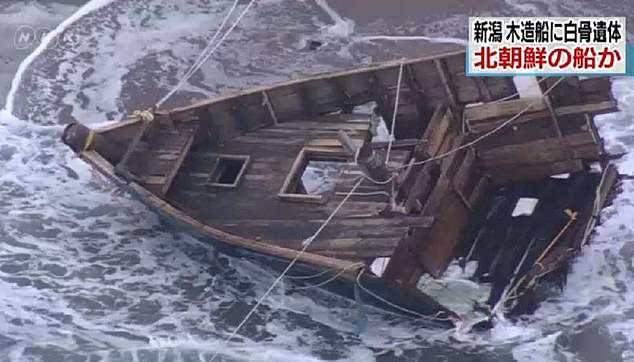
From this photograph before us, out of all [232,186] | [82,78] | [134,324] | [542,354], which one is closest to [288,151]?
[232,186]

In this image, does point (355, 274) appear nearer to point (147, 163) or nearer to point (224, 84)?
point (147, 163)

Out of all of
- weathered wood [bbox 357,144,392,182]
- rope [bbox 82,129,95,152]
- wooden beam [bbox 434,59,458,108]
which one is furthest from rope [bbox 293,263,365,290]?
Answer: rope [bbox 82,129,95,152]

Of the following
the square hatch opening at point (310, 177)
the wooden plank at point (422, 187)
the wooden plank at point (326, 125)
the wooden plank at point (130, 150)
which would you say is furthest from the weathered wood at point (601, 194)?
the wooden plank at point (130, 150)

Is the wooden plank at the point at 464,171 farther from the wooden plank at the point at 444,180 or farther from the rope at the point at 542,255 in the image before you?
the rope at the point at 542,255

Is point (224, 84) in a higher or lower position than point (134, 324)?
higher

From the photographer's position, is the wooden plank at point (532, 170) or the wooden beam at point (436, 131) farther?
the wooden plank at point (532, 170)

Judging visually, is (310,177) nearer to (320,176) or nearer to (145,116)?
(320,176)

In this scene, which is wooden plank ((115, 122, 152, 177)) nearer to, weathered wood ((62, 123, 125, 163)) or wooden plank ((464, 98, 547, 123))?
weathered wood ((62, 123, 125, 163))
